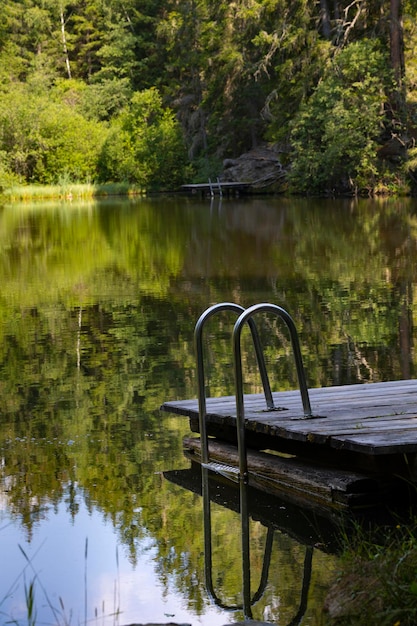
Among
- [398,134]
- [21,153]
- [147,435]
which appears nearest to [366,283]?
[147,435]

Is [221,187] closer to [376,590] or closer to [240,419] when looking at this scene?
[240,419]

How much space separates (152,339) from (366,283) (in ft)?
16.4

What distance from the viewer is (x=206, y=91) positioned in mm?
57094

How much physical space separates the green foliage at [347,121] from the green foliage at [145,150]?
53.1ft

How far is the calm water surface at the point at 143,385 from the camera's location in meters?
4.54

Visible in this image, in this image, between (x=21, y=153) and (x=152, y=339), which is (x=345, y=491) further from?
(x=21, y=153)

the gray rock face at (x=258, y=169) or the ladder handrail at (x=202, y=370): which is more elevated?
the gray rock face at (x=258, y=169)

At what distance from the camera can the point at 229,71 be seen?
50.8 m

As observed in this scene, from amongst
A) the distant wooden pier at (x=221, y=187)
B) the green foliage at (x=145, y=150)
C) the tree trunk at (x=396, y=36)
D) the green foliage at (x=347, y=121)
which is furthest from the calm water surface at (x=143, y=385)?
the green foliage at (x=145, y=150)

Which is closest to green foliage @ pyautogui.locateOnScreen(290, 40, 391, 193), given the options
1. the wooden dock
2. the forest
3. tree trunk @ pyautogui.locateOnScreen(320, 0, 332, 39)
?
the forest

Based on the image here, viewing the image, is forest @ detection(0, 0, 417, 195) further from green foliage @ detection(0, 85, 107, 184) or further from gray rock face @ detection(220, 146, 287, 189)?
gray rock face @ detection(220, 146, 287, 189)

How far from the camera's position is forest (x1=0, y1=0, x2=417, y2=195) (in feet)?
135

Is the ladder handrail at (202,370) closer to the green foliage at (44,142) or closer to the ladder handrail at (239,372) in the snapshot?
the ladder handrail at (239,372)

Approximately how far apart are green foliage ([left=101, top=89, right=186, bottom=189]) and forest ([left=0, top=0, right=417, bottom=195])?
A: 77 millimetres
